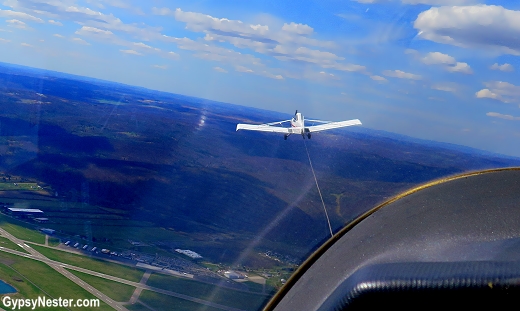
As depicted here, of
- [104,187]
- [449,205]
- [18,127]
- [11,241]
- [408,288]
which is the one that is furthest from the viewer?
[18,127]

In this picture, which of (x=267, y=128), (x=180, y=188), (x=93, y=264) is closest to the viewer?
(x=93, y=264)

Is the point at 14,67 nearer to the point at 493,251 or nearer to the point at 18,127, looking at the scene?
the point at 18,127

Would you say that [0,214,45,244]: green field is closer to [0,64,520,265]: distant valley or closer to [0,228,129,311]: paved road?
[0,228,129,311]: paved road

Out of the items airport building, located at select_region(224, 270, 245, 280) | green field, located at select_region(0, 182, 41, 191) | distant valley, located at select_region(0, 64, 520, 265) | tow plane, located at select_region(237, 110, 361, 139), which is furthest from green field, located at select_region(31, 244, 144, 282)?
tow plane, located at select_region(237, 110, 361, 139)

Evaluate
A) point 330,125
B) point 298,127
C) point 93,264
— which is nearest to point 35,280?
point 93,264

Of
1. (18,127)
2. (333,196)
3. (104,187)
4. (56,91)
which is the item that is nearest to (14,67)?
(56,91)

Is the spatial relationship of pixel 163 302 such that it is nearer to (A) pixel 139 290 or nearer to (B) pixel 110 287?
(A) pixel 139 290
